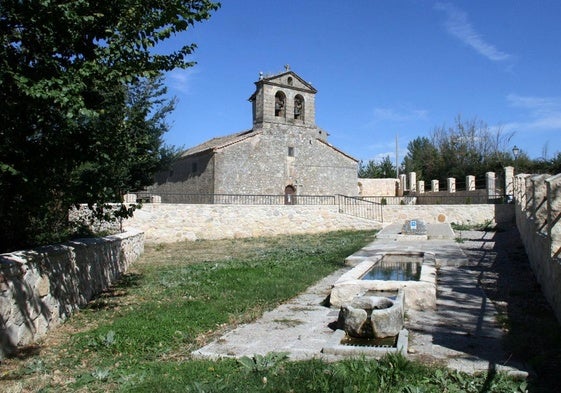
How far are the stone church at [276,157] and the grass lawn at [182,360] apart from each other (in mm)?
22017

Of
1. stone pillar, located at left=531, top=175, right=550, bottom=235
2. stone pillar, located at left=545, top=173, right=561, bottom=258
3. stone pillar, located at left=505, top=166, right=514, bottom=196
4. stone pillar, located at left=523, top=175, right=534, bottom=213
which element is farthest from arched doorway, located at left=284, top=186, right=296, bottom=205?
stone pillar, located at left=545, top=173, right=561, bottom=258

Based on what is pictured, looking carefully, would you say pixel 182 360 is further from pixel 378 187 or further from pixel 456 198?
pixel 378 187

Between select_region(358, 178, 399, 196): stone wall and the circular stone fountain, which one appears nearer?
the circular stone fountain

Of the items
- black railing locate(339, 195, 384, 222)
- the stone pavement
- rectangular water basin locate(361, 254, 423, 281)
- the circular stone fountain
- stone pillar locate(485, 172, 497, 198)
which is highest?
stone pillar locate(485, 172, 497, 198)

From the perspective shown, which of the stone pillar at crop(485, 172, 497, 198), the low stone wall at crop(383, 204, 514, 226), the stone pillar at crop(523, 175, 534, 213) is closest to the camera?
the stone pillar at crop(523, 175, 534, 213)

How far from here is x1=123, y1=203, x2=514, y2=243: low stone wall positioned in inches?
804

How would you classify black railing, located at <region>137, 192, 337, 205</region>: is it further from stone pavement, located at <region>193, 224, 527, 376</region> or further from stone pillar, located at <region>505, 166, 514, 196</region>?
stone pavement, located at <region>193, 224, 527, 376</region>

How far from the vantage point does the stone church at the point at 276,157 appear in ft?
103

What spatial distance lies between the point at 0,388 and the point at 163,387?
5.08 ft

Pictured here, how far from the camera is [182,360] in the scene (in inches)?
200

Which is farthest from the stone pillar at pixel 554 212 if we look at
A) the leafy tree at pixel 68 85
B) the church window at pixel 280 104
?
the church window at pixel 280 104

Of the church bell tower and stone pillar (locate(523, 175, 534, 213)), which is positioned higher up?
the church bell tower

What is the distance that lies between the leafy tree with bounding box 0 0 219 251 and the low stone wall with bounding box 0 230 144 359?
2.69ft

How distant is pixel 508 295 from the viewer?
26.8 ft
